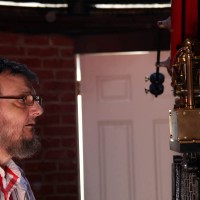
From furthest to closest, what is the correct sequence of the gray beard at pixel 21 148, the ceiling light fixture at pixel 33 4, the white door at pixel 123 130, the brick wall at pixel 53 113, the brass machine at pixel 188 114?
the white door at pixel 123 130, the brick wall at pixel 53 113, the ceiling light fixture at pixel 33 4, the gray beard at pixel 21 148, the brass machine at pixel 188 114

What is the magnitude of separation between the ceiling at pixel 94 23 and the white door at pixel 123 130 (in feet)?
0.36

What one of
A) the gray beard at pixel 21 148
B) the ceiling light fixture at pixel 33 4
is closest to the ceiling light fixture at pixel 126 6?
the ceiling light fixture at pixel 33 4

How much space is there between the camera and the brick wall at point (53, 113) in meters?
2.96

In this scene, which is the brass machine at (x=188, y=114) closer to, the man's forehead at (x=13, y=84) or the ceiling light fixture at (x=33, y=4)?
the man's forehead at (x=13, y=84)

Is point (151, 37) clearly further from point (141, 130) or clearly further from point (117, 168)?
point (117, 168)

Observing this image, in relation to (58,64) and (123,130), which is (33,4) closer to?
(58,64)

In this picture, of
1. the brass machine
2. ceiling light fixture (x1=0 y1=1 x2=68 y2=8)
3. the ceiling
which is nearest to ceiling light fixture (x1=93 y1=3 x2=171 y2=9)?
the ceiling

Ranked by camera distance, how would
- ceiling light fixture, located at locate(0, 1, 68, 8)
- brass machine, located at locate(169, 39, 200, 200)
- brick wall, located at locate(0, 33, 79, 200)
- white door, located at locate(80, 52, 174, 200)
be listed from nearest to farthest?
brass machine, located at locate(169, 39, 200, 200) → ceiling light fixture, located at locate(0, 1, 68, 8) → brick wall, located at locate(0, 33, 79, 200) → white door, located at locate(80, 52, 174, 200)

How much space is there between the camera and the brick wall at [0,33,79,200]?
2963 mm

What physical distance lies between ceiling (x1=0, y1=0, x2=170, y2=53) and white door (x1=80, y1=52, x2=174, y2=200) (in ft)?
0.36

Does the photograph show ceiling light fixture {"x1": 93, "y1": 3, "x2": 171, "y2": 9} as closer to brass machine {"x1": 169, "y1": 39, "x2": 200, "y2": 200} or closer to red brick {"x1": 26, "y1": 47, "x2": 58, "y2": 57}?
red brick {"x1": 26, "y1": 47, "x2": 58, "y2": 57}

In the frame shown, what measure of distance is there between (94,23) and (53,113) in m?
Answer: 0.62

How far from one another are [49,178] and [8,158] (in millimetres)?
1536

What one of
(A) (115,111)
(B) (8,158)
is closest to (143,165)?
(A) (115,111)
